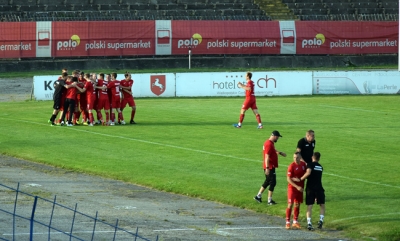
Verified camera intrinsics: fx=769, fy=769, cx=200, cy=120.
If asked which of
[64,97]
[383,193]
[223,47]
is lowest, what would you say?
[383,193]

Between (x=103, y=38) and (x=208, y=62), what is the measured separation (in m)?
7.65

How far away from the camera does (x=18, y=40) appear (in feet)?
165

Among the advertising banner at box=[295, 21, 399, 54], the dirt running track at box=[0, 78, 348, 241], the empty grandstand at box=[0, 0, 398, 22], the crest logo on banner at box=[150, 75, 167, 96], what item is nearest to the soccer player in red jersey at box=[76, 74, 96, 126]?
the dirt running track at box=[0, 78, 348, 241]

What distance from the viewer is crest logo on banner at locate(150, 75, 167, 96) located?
41.8 m

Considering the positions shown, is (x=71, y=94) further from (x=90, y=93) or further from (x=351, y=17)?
(x=351, y=17)

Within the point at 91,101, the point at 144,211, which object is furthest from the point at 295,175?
the point at 91,101

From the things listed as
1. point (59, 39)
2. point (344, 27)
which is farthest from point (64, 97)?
point (344, 27)

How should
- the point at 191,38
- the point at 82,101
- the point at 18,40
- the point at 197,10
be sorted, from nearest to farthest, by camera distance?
the point at 82,101
the point at 18,40
the point at 191,38
the point at 197,10

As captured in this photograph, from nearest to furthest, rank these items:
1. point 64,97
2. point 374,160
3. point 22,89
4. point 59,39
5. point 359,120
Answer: point 374,160
point 64,97
point 359,120
point 22,89
point 59,39

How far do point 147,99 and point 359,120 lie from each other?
12630 mm

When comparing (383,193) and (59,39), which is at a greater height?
(59,39)

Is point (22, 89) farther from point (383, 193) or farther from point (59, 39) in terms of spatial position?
point (383, 193)

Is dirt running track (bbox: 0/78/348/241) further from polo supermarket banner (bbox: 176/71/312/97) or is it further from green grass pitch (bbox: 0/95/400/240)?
polo supermarket banner (bbox: 176/71/312/97)

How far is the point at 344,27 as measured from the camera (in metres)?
56.6
